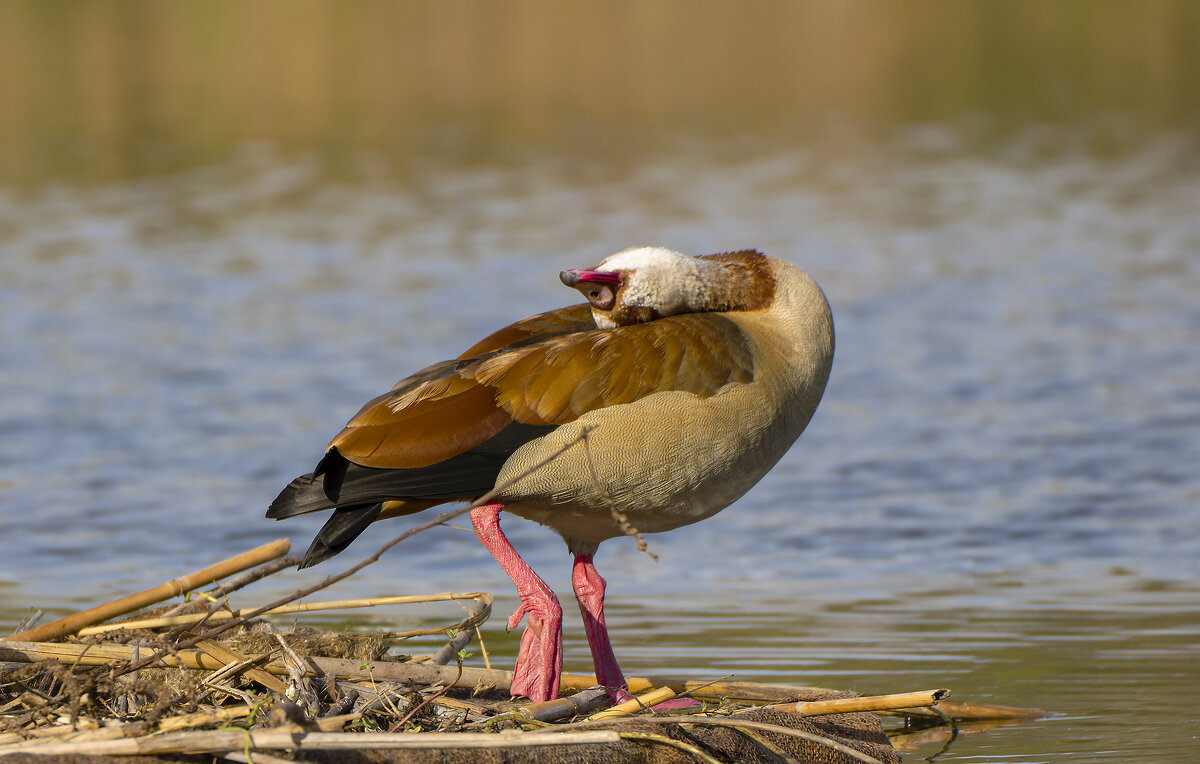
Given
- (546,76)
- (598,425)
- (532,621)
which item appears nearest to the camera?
(598,425)

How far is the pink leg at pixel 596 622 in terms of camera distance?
542 centimetres

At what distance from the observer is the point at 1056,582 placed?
872 centimetres

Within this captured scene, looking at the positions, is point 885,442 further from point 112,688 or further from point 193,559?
point 112,688

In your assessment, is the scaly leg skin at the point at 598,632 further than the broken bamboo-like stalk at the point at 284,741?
Yes

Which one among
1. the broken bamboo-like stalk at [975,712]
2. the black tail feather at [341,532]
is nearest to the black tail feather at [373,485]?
the black tail feather at [341,532]

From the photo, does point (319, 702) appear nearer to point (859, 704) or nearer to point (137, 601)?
point (137, 601)

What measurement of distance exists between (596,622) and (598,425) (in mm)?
817

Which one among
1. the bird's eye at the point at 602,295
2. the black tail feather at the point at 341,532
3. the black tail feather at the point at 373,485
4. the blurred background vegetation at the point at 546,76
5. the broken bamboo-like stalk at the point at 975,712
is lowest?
the broken bamboo-like stalk at the point at 975,712

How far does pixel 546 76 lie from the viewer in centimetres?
3703

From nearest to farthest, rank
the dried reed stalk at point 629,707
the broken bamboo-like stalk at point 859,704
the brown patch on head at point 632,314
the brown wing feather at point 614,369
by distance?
the dried reed stalk at point 629,707 → the brown wing feather at point 614,369 → the broken bamboo-like stalk at point 859,704 → the brown patch on head at point 632,314

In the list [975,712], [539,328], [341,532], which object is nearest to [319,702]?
[341,532]

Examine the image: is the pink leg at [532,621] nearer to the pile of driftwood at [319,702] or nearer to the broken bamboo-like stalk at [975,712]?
the pile of driftwood at [319,702]

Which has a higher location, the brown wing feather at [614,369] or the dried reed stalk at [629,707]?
the brown wing feather at [614,369]

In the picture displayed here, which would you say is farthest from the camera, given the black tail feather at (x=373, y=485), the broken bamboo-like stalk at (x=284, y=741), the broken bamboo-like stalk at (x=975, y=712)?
the broken bamboo-like stalk at (x=975, y=712)
